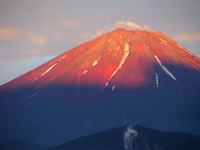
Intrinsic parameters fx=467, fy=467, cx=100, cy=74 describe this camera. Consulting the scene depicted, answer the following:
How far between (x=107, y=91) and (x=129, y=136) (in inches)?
2495

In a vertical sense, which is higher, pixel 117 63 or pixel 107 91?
pixel 117 63

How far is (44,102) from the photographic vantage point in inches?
5325

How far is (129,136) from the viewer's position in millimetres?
66812

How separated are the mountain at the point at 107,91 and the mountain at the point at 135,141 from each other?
40179 mm

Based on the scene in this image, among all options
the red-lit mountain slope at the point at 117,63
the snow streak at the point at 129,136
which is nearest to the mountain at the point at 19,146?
the snow streak at the point at 129,136

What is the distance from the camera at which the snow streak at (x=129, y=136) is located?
64.9 metres

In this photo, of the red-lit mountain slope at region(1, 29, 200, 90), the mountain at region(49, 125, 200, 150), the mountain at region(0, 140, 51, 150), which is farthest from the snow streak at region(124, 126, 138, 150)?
the red-lit mountain slope at region(1, 29, 200, 90)

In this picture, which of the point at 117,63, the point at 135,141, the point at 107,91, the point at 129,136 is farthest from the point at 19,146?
the point at 117,63

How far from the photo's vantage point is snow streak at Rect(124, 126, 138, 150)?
213 feet

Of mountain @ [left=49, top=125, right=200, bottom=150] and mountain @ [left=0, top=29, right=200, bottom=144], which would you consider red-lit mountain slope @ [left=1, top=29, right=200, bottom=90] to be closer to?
mountain @ [left=0, top=29, right=200, bottom=144]

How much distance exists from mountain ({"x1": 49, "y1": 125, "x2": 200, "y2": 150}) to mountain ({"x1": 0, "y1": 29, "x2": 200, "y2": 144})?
132 feet

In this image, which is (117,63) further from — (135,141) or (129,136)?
(135,141)

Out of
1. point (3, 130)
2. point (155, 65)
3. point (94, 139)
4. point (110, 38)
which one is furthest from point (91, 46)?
point (94, 139)

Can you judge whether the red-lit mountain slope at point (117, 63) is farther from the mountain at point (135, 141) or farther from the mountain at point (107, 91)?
the mountain at point (135, 141)
